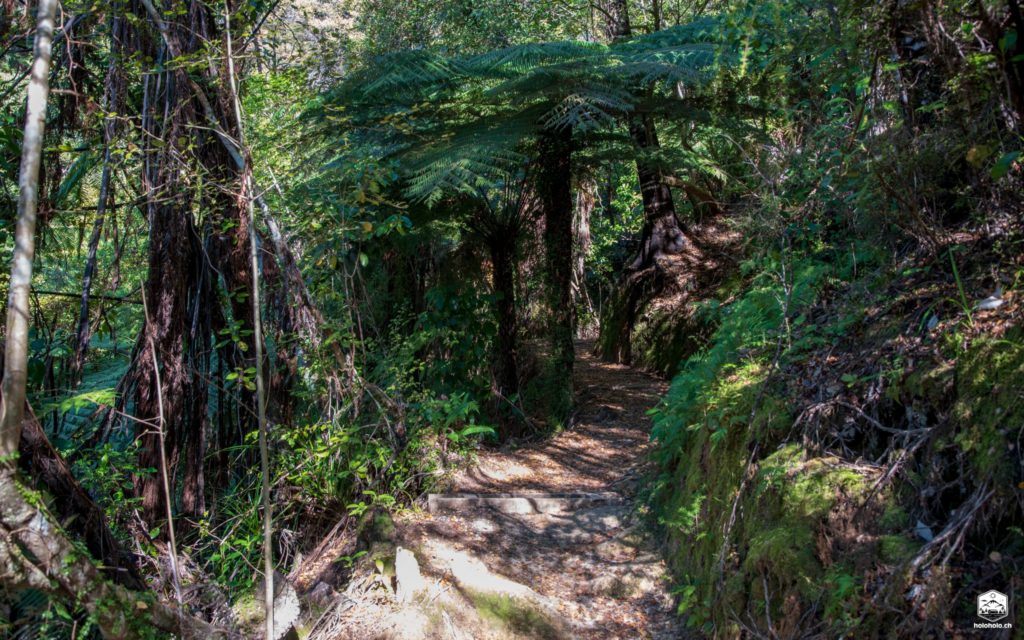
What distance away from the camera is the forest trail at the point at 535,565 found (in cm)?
419

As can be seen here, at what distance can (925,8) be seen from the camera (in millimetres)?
Result: 3354

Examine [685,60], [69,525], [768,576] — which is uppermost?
[685,60]

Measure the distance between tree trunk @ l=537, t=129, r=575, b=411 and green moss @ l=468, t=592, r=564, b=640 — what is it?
3613 millimetres

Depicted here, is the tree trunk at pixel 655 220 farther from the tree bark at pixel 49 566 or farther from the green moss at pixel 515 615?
the tree bark at pixel 49 566

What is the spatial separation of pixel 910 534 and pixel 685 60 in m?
4.89

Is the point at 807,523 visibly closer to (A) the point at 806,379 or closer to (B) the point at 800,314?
(A) the point at 806,379

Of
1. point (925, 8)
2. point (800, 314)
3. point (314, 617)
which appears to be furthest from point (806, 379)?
point (314, 617)

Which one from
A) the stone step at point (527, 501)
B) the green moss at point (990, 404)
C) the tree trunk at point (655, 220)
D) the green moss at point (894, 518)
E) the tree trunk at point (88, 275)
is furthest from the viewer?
the tree trunk at point (655, 220)

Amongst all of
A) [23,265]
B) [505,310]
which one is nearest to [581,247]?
[505,310]

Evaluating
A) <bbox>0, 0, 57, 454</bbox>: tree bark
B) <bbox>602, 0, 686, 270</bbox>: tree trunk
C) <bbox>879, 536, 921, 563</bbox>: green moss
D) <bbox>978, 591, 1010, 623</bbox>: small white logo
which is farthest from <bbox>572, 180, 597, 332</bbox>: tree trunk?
<bbox>978, 591, 1010, 623</bbox>: small white logo

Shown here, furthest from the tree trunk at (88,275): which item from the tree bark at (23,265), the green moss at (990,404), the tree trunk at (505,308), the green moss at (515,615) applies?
the green moss at (990,404)

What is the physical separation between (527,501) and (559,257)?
312cm

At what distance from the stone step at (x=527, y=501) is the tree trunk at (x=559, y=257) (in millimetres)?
1976

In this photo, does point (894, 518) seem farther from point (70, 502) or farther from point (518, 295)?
point (518, 295)
